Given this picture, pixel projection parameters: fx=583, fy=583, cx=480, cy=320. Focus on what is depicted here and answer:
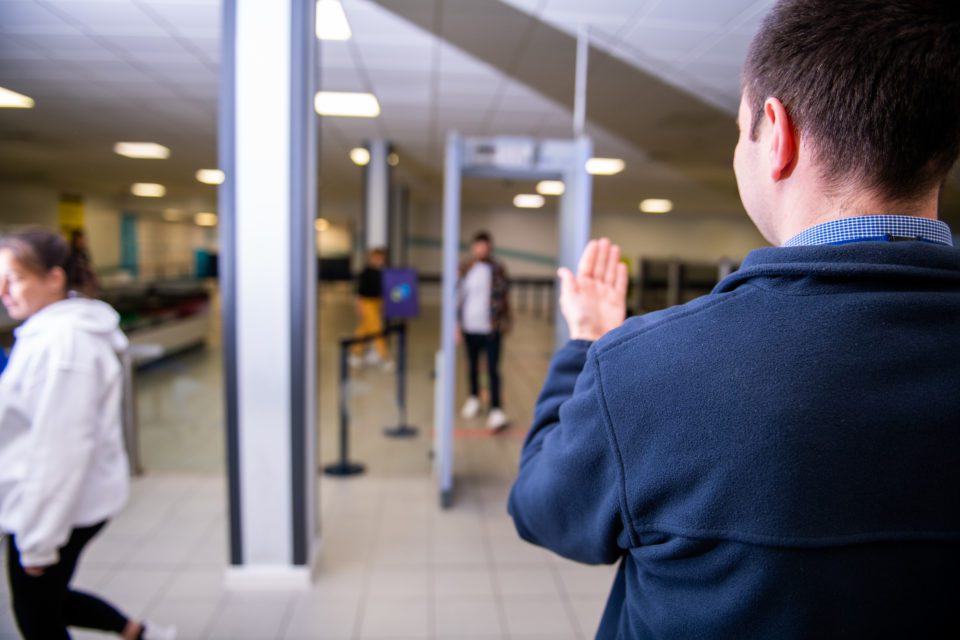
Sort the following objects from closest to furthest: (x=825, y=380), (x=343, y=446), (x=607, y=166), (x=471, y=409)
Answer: (x=825, y=380) → (x=343, y=446) → (x=471, y=409) → (x=607, y=166)

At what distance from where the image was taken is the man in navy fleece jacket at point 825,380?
1.73 feet

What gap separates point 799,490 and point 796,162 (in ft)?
1.08

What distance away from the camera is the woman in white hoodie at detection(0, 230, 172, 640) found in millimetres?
1379

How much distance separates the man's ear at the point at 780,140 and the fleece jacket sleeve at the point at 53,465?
5.25 feet

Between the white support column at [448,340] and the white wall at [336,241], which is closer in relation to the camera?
the white support column at [448,340]

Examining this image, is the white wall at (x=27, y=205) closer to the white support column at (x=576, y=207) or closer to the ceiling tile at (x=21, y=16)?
the ceiling tile at (x=21, y=16)

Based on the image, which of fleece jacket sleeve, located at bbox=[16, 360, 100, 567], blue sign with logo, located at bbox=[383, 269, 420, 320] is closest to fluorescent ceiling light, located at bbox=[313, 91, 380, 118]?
blue sign with logo, located at bbox=[383, 269, 420, 320]

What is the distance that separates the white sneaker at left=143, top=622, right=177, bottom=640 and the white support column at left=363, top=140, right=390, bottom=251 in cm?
658

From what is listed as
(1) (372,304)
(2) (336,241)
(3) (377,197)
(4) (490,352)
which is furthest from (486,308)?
(2) (336,241)

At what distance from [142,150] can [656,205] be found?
11232 mm

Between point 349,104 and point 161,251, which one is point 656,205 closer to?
point 349,104

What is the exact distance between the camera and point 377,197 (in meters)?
8.44

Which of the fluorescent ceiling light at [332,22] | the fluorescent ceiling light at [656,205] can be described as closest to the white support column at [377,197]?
the fluorescent ceiling light at [332,22]

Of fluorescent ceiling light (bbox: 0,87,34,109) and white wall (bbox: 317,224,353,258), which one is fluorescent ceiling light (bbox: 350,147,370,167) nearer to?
fluorescent ceiling light (bbox: 0,87,34,109)
